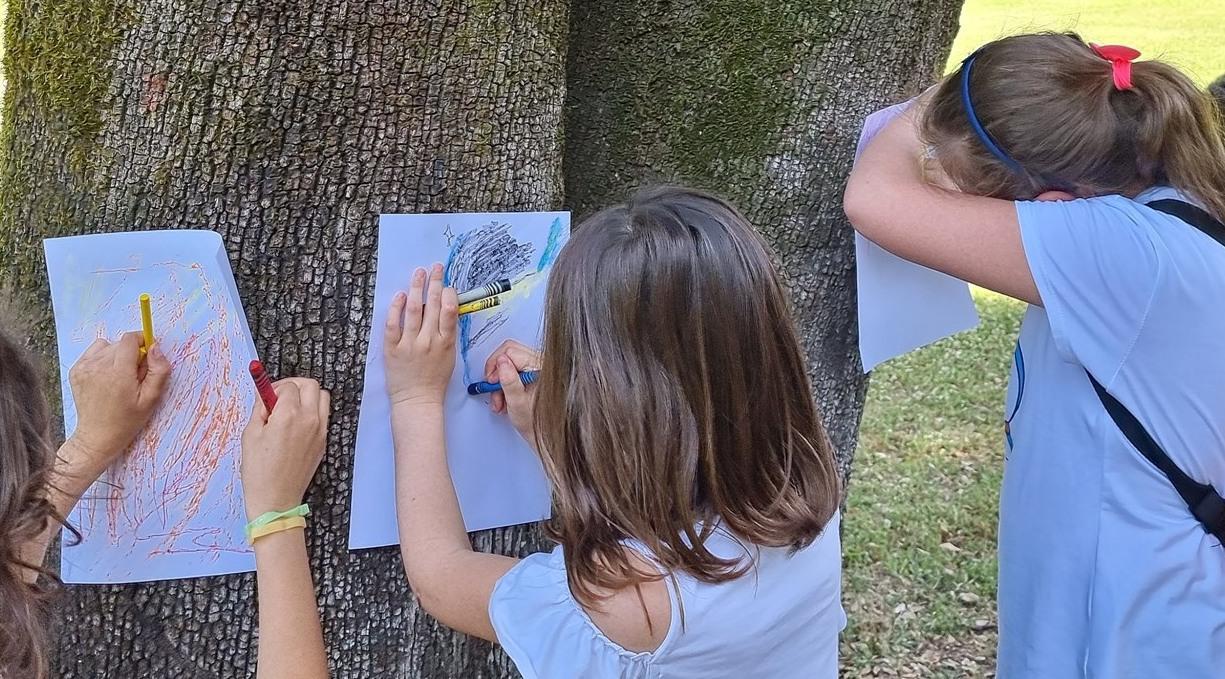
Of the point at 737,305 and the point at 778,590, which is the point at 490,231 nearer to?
the point at 737,305

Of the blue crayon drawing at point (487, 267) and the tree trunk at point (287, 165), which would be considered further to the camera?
the blue crayon drawing at point (487, 267)

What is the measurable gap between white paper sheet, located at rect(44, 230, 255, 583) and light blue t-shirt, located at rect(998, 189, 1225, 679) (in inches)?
46.9

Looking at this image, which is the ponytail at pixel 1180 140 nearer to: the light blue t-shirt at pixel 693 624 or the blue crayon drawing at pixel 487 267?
the light blue t-shirt at pixel 693 624

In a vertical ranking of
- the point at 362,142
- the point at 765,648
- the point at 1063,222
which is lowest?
the point at 765,648

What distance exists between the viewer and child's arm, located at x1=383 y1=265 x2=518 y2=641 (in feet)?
4.48

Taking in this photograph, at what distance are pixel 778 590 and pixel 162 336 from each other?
914 mm

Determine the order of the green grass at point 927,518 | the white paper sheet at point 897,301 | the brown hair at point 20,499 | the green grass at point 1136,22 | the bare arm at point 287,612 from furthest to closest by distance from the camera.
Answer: the green grass at point 1136,22, the green grass at point 927,518, the white paper sheet at point 897,301, the bare arm at point 287,612, the brown hair at point 20,499

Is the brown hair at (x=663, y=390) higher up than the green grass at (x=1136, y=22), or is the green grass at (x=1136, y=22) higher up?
the brown hair at (x=663, y=390)

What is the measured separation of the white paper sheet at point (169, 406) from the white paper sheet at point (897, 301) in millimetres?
1128

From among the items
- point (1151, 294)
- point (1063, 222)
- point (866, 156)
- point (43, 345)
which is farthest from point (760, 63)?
point (43, 345)

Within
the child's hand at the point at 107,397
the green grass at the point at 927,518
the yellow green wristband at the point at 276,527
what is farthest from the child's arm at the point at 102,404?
the green grass at the point at 927,518

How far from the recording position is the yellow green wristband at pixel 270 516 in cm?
135

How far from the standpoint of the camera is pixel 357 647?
5.09 ft

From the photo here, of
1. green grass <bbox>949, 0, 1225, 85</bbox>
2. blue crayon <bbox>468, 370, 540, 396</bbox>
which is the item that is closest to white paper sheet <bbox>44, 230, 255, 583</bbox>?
blue crayon <bbox>468, 370, 540, 396</bbox>
